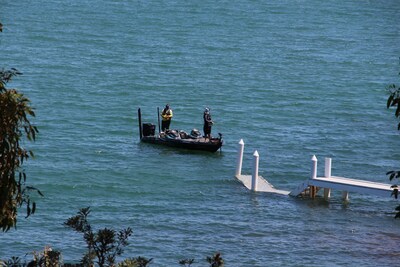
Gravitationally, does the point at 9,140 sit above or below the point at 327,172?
above

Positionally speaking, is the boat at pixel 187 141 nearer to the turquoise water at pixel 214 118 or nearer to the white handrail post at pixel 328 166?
the turquoise water at pixel 214 118

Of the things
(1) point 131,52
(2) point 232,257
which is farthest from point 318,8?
(2) point 232,257

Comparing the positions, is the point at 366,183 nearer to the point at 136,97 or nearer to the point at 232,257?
the point at 232,257

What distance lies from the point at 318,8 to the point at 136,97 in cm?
5852

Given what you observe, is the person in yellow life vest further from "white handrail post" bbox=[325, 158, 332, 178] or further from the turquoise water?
"white handrail post" bbox=[325, 158, 332, 178]

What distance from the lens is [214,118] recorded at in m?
62.0

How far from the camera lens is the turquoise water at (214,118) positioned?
36125mm

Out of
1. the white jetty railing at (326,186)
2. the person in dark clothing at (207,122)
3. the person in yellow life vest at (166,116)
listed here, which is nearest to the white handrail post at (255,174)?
the white jetty railing at (326,186)

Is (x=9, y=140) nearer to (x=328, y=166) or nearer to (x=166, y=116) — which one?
(x=328, y=166)

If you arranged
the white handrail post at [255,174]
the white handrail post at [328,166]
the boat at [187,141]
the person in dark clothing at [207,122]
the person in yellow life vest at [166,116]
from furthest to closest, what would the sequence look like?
1. the person in yellow life vest at [166,116]
2. the boat at [187,141]
3. the person in dark clothing at [207,122]
4. the white handrail post at [255,174]
5. the white handrail post at [328,166]

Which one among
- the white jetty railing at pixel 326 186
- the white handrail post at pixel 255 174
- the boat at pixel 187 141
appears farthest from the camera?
the boat at pixel 187 141

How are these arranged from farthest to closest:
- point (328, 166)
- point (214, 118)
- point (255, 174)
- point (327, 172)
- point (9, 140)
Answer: point (214, 118) → point (255, 174) → point (327, 172) → point (328, 166) → point (9, 140)

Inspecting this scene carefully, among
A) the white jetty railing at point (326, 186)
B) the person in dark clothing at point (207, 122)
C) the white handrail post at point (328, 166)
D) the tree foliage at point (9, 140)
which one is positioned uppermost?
the tree foliage at point (9, 140)

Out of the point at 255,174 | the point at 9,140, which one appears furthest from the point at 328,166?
the point at 9,140
